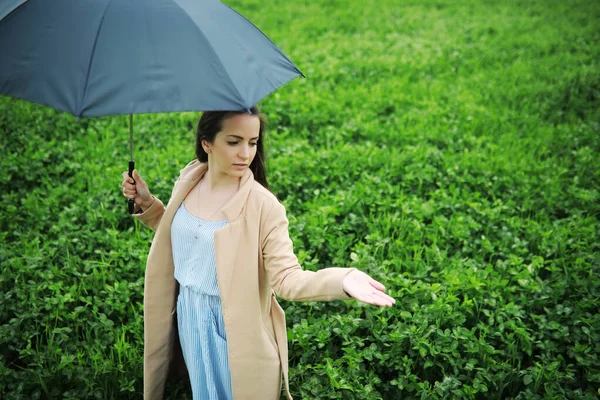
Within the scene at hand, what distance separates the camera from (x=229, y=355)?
85.8 inches

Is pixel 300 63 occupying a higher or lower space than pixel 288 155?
higher

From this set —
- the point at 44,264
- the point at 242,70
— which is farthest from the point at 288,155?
the point at 242,70

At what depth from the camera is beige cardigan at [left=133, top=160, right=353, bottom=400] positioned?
6.74 feet

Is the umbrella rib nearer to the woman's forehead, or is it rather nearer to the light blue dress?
the woman's forehead

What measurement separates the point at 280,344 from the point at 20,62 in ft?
4.86

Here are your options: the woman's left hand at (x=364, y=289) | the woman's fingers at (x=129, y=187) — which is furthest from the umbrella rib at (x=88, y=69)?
the woman's left hand at (x=364, y=289)

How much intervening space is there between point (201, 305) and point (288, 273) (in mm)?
474

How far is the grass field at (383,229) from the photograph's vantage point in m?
2.95

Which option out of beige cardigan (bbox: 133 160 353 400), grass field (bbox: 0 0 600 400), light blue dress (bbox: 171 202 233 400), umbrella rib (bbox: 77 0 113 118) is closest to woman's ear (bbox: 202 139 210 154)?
beige cardigan (bbox: 133 160 353 400)

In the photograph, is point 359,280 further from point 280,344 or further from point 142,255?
point 142,255

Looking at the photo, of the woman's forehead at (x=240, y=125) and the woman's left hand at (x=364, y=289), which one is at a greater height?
the woman's forehead at (x=240, y=125)

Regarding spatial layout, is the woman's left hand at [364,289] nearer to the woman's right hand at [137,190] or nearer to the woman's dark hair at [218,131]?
the woman's dark hair at [218,131]

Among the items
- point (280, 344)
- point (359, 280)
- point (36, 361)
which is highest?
point (359, 280)

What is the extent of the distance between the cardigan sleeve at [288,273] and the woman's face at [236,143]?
210 mm
